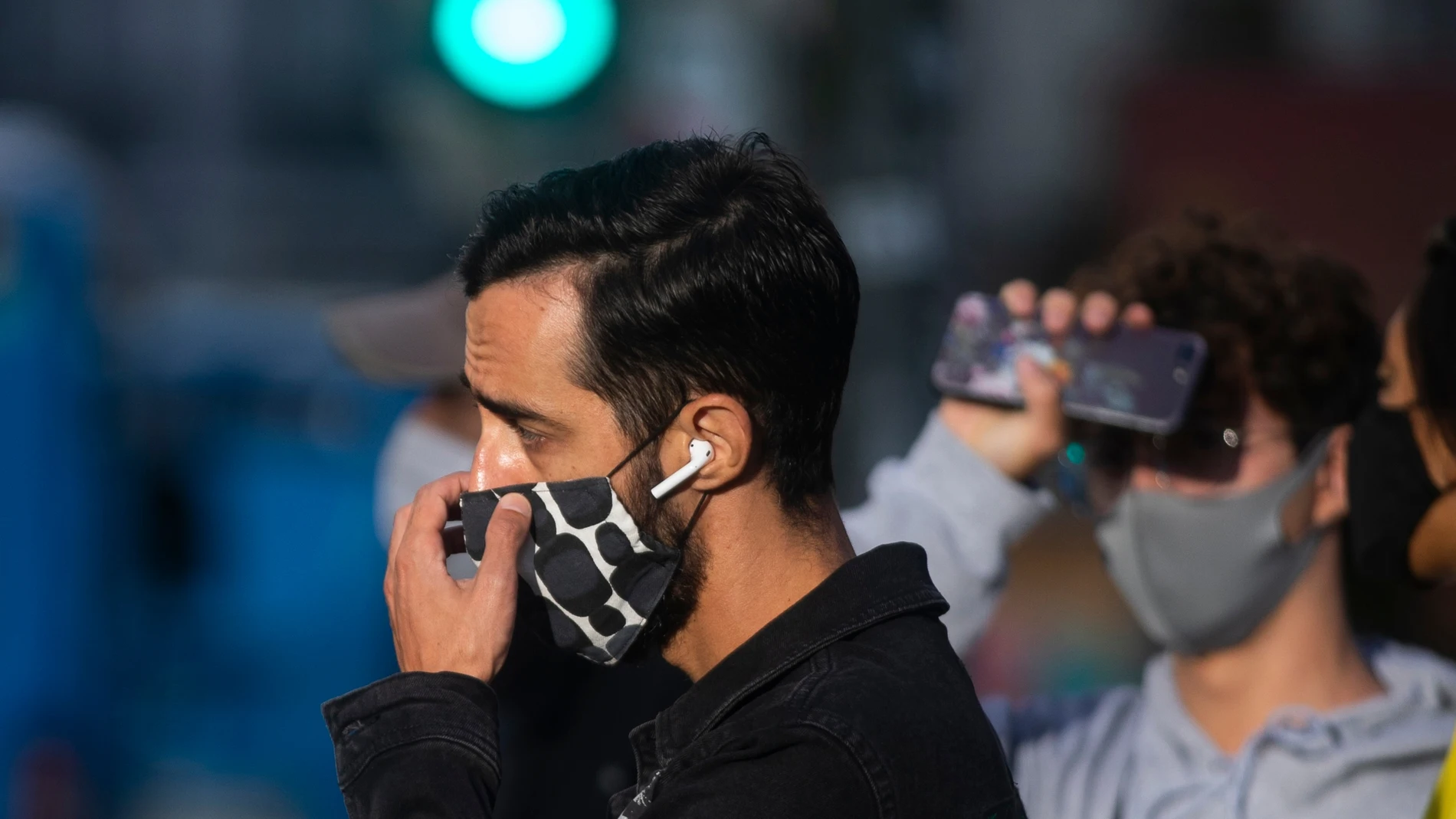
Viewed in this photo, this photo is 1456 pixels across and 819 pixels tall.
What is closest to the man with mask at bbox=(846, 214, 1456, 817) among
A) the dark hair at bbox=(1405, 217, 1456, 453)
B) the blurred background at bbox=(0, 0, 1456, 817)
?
the dark hair at bbox=(1405, 217, 1456, 453)

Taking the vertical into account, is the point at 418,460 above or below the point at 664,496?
above

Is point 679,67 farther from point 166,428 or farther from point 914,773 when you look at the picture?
point 914,773

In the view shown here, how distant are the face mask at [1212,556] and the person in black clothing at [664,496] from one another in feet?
3.78

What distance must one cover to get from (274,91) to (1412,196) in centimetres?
1327

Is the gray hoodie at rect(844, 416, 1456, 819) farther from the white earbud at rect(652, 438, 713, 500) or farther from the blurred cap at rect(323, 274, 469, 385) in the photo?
the blurred cap at rect(323, 274, 469, 385)

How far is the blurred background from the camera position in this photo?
217 inches

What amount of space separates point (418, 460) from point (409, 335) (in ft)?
1.84

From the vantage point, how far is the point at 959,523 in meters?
2.77

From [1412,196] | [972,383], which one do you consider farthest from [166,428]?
[1412,196]

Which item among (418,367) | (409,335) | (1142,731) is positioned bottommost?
(1142,731)

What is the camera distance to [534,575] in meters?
1.98

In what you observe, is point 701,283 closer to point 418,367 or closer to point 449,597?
point 449,597

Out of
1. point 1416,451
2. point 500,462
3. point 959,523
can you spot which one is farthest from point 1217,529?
point 500,462

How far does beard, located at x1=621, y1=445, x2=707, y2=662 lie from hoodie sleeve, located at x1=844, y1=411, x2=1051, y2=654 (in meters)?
0.86
